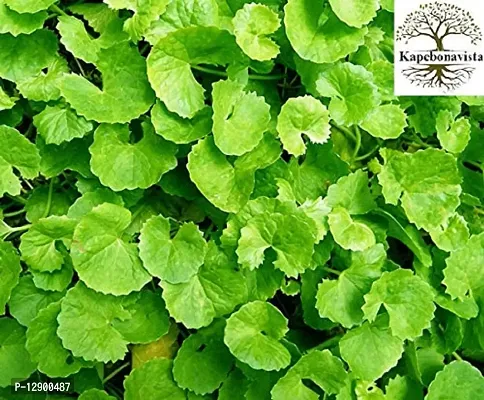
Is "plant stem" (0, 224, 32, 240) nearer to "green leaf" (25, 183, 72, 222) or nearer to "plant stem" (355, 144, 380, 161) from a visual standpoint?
"green leaf" (25, 183, 72, 222)

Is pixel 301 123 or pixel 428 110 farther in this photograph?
pixel 428 110

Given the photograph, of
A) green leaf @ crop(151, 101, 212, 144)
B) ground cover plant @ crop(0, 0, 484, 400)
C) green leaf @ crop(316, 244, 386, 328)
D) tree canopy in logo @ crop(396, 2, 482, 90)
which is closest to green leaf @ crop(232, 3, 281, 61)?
ground cover plant @ crop(0, 0, 484, 400)

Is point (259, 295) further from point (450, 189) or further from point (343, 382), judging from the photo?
point (450, 189)

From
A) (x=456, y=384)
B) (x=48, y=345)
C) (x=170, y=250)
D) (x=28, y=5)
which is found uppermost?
(x=28, y=5)

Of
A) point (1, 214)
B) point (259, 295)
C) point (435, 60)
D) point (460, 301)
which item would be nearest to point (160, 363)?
point (259, 295)

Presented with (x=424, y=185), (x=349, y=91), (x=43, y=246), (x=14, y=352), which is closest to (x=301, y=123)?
(x=349, y=91)

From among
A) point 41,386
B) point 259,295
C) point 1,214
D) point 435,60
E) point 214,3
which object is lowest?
point 41,386

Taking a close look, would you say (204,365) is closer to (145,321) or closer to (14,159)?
(145,321)
